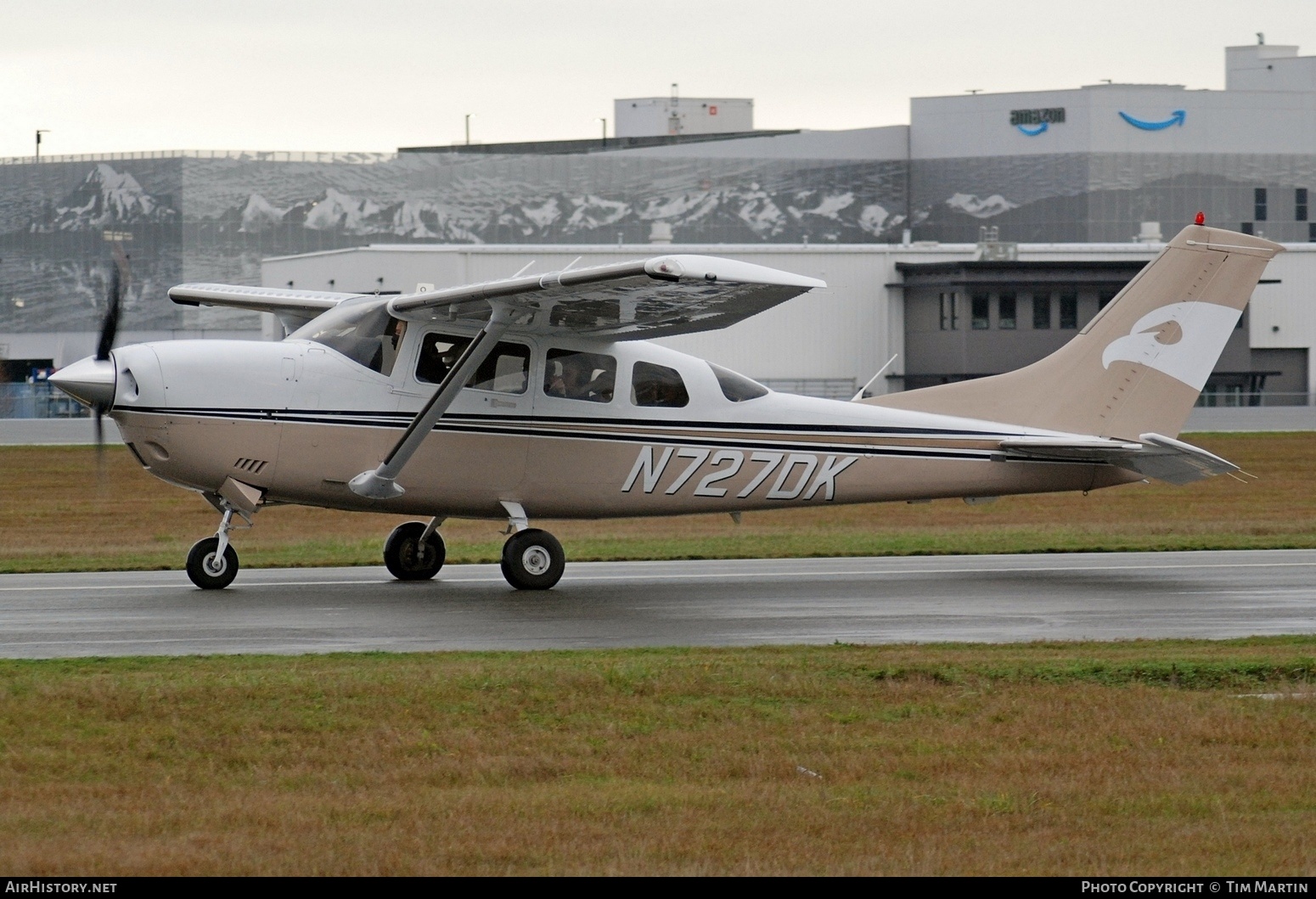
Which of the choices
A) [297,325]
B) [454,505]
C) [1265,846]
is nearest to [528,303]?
[454,505]

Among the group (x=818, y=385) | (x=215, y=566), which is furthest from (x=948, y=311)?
(x=215, y=566)

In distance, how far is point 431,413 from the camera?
48.3ft

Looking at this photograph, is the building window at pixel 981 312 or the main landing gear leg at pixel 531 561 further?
the building window at pixel 981 312

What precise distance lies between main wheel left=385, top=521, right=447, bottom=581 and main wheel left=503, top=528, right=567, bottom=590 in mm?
1463

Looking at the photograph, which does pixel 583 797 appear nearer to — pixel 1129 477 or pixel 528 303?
pixel 528 303

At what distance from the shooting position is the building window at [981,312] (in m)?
66.4

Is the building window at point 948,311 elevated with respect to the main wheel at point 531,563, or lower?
elevated

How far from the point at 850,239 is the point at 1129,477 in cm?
7919

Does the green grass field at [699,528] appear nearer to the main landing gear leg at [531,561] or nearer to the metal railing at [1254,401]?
the main landing gear leg at [531,561]

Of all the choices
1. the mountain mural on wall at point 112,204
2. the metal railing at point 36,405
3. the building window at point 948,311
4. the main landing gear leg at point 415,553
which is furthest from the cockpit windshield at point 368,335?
the mountain mural on wall at point 112,204

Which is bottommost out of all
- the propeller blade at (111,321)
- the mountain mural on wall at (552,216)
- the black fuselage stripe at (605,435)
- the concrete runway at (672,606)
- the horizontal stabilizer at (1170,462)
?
the concrete runway at (672,606)

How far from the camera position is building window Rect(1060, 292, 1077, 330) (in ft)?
219

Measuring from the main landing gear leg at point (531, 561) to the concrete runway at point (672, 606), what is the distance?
0.17 meters

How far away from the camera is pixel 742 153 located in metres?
93.2
